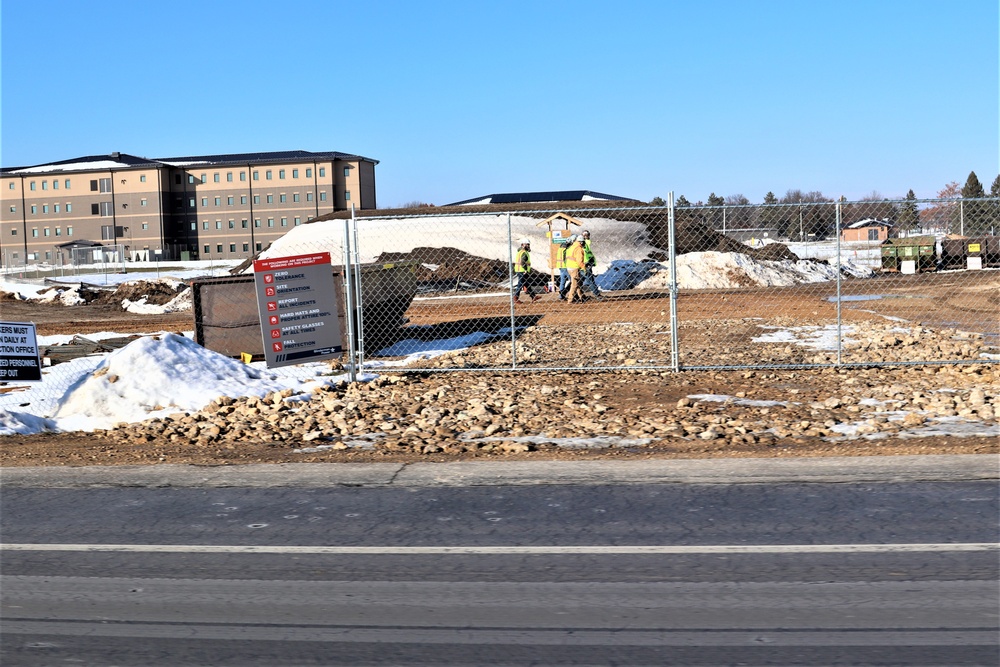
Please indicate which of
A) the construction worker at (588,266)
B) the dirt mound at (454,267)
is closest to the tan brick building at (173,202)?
the dirt mound at (454,267)

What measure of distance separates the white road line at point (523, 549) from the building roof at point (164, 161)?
264ft

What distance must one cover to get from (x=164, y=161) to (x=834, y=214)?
66510 millimetres

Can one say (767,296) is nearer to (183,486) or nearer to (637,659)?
(183,486)

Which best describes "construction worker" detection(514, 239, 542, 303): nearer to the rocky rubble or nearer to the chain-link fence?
the chain-link fence

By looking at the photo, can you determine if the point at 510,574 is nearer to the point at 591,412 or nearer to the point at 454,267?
the point at 591,412

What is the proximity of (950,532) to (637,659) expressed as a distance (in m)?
2.85

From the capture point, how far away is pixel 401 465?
8531 millimetres

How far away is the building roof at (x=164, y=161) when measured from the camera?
279ft

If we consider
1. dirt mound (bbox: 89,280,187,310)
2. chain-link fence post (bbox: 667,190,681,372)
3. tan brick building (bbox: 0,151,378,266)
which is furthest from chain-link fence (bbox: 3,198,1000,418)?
tan brick building (bbox: 0,151,378,266)

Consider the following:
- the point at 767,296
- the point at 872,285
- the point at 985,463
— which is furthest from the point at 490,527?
the point at 872,285

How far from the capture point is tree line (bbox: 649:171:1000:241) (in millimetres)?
14227

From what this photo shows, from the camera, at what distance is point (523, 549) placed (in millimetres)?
5930

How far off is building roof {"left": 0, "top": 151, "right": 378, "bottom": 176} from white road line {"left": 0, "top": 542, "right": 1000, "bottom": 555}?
8035 cm

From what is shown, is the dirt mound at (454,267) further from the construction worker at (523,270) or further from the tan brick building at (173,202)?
the tan brick building at (173,202)
